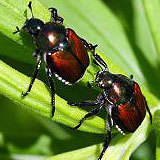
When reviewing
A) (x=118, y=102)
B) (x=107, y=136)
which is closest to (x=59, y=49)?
(x=118, y=102)

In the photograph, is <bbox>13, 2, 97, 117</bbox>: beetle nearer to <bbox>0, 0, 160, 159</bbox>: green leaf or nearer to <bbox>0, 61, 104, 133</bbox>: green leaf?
<bbox>0, 0, 160, 159</bbox>: green leaf

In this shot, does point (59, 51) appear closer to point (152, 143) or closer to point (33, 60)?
point (33, 60)

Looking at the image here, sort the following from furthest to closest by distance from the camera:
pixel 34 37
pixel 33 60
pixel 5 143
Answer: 1. pixel 5 143
2. pixel 33 60
3. pixel 34 37

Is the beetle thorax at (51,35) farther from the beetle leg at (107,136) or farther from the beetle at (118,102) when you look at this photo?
the beetle leg at (107,136)

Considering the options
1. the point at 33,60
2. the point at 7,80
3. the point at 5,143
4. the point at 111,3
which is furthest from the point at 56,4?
the point at 7,80

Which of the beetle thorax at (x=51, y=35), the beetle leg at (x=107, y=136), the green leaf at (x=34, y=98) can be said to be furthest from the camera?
the beetle thorax at (x=51, y=35)

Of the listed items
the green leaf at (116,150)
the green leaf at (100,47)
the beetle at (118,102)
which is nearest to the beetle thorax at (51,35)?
the green leaf at (100,47)
